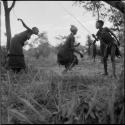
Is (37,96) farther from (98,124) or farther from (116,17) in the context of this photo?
(116,17)

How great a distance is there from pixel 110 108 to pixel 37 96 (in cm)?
200

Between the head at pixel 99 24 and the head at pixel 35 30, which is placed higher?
the head at pixel 99 24

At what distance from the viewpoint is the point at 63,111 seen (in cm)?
365

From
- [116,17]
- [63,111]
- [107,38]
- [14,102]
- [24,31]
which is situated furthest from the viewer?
[116,17]

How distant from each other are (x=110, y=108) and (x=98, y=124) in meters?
0.20

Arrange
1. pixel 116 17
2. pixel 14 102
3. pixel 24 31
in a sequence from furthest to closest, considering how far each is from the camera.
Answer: pixel 116 17 < pixel 24 31 < pixel 14 102

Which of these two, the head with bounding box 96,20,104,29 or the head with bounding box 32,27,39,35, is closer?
the head with bounding box 96,20,104,29

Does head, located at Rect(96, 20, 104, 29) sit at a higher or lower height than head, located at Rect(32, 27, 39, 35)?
higher

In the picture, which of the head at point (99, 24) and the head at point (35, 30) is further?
the head at point (35, 30)

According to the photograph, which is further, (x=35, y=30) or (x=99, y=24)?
(x=35, y=30)

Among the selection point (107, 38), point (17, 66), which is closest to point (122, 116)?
point (107, 38)

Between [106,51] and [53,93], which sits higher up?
[106,51]

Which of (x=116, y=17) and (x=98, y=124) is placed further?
(x=116, y=17)

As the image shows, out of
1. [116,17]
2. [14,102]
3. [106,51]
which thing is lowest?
Result: [14,102]
